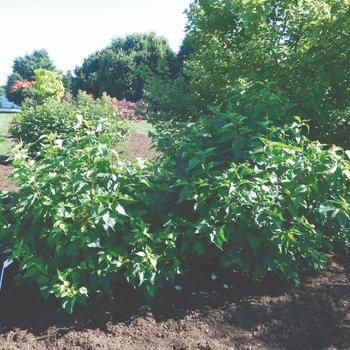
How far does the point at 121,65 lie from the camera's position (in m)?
33.1

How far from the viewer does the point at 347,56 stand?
3758 mm

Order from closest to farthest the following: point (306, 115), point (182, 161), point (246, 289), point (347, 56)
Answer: point (246, 289) < point (182, 161) < point (347, 56) < point (306, 115)

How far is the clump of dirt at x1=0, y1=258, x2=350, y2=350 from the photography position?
2.49m

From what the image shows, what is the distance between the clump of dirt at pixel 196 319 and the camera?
2.49 metres

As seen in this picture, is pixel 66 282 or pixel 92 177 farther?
pixel 92 177

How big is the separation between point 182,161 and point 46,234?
1319mm

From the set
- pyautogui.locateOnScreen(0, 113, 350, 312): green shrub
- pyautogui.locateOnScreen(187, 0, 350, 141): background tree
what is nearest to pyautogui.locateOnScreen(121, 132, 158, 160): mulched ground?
pyautogui.locateOnScreen(187, 0, 350, 141): background tree

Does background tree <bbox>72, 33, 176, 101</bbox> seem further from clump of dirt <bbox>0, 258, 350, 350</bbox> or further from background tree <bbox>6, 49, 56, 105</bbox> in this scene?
clump of dirt <bbox>0, 258, 350, 350</bbox>

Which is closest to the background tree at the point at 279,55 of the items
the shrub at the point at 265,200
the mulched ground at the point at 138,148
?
the shrub at the point at 265,200

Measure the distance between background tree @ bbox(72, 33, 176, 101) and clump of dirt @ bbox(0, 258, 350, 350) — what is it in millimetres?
29099

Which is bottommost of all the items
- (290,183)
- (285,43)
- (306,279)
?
(306,279)

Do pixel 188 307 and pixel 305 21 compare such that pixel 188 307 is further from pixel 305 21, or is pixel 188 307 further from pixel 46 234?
pixel 305 21

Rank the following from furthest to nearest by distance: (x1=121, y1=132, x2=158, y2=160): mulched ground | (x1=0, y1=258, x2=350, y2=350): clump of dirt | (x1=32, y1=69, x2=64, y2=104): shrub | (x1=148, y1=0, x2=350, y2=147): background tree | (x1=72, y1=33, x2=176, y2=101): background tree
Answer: (x1=72, y1=33, x2=176, y2=101): background tree, (x1=32, y1=69, x2=64, y2=104): shrub, (x1=121, y1=132, x2=158, y2=160): mulched ground, (x1=148, y1=0, x2=350, y2=147): background tree, (x1=0, y1=258, x2=350, y2=350): clump of dirt

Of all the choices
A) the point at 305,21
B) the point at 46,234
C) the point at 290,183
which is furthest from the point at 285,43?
the point at 46,234
